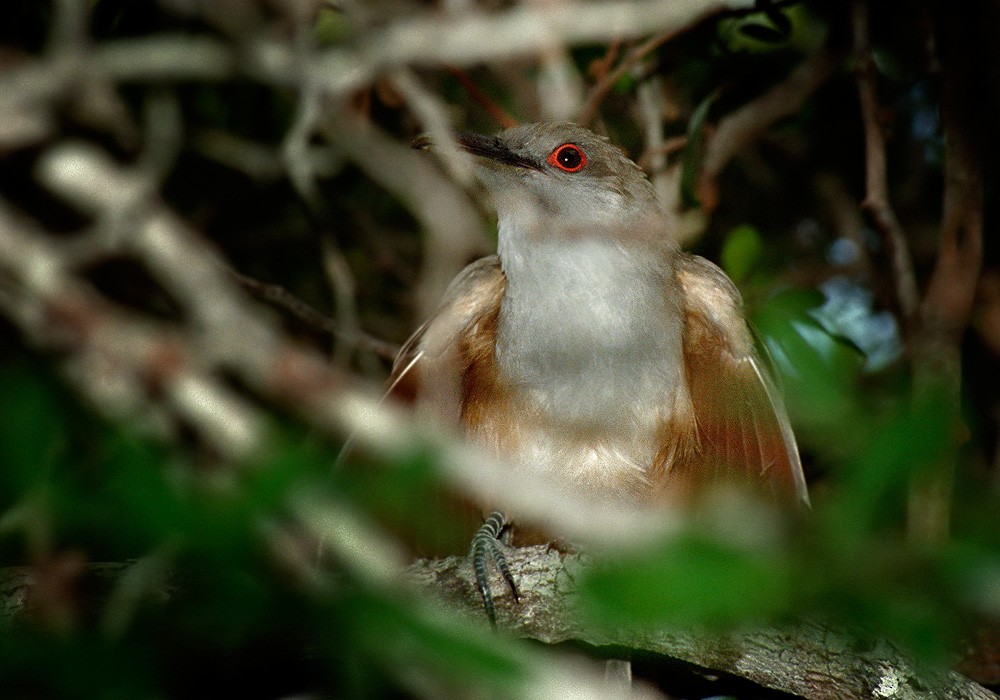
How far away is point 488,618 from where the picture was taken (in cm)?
307

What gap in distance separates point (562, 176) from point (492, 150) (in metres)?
0.34

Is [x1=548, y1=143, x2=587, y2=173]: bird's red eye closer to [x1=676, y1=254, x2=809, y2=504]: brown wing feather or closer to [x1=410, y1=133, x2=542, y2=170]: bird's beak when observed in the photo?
[x1=410, y1=133, x2=542, y2=170]: bird's beak

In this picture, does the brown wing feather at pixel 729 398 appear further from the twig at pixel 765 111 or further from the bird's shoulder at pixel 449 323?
the bird's shoulder at pixel 449 323

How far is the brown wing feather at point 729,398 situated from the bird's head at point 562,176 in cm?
39

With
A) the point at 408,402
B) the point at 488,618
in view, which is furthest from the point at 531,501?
the point at 408,402

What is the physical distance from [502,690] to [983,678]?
3324mm

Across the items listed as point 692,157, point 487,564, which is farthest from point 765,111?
point 487,564

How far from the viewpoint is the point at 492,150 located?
445cm

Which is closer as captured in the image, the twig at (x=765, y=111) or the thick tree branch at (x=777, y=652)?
the thick tree branch at (x=777, y=652)

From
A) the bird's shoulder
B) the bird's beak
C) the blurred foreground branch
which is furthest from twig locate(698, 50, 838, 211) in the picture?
the blurred foreground branch

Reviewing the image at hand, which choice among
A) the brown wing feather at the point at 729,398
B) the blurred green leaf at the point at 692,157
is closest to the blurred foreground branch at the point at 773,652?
the brown wing feather at the point at 729,398

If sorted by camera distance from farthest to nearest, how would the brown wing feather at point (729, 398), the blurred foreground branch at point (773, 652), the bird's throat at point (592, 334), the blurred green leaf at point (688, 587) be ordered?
the brown wing feather at point (729, 398)
the bird's throat at point (592, 334)
the blurred foreground branch at point (773, 652)
the blurred green leaf at point (688, 587)

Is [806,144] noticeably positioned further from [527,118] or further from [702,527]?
[702,527]

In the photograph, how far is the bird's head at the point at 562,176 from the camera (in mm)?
4461
